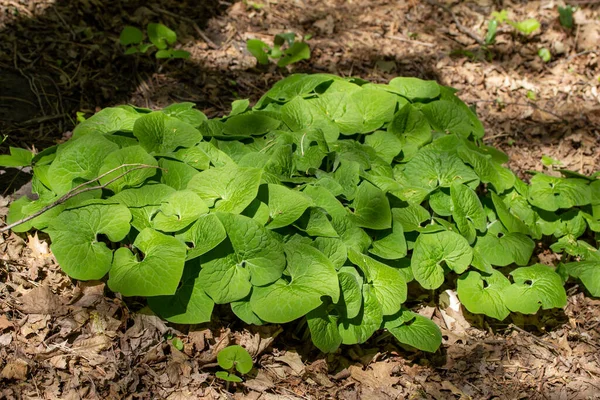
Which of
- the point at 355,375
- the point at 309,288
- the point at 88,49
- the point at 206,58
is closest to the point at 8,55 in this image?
the point at 88,49

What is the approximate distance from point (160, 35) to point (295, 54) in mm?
1004

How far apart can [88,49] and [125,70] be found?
303mm

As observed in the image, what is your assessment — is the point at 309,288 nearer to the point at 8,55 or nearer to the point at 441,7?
the point at 8,55

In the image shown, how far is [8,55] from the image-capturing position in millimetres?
3932

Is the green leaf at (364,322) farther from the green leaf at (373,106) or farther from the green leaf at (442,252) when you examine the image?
the green leaf at (373,106)

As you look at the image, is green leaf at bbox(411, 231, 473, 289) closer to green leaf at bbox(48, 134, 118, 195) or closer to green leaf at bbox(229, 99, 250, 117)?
green leaf at bbox(229, 99, 250, 117)

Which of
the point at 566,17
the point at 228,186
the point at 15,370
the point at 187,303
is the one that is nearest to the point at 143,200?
the point at 228,186

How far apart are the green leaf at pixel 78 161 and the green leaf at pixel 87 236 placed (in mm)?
243

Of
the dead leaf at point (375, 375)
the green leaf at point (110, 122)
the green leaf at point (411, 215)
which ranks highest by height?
the green leaf at point (110, 122)

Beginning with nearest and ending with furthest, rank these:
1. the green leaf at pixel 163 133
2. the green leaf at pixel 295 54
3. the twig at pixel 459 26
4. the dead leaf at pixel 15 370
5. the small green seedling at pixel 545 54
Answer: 1. the dead leaf at pixel 15 370
2. the green leaf at pixel 163 133
3. the green leaf at pixel 295 54
4. the small green seedling at pixel 545 54
5. the twig at pixel 459 26

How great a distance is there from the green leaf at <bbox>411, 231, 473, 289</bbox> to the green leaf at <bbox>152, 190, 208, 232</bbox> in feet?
3.48

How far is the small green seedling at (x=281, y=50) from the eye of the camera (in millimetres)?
4414

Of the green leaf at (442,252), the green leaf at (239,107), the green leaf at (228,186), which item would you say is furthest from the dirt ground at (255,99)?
the green leaf at (239,107)

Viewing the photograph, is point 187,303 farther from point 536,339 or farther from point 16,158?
point 536,339
